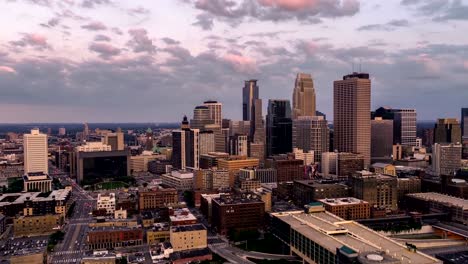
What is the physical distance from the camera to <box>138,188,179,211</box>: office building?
13150 centimetres

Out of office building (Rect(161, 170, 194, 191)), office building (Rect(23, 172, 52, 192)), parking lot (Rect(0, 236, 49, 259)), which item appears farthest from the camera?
office building (Rect(161, 170, 194, 191))

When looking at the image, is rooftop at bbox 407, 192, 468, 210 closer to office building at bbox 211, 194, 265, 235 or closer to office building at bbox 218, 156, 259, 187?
office building at bbox 211, 194, 265, 235

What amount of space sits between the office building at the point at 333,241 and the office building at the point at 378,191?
30.7m

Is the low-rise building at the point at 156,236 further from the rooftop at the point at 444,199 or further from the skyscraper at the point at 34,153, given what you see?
the skyscraper at the point at 34,153

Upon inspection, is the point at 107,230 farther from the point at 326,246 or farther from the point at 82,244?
the point at 326,246

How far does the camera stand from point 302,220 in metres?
90.9

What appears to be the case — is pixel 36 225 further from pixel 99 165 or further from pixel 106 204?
pixel 99 165

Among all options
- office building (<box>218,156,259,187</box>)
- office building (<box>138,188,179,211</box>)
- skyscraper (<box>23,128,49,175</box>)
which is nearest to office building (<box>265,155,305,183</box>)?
office building (<box>218,156,259,187</box>)

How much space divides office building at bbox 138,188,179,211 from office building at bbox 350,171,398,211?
2126 inches

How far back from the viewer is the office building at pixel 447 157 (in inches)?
7190

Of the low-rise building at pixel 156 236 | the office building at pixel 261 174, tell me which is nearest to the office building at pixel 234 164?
the office building at pixel 261 174

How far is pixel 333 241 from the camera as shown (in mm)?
75500

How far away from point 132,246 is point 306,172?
104170 mm

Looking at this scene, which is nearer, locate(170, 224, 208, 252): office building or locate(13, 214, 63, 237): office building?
locate(170, 224, 208, 252): office building
